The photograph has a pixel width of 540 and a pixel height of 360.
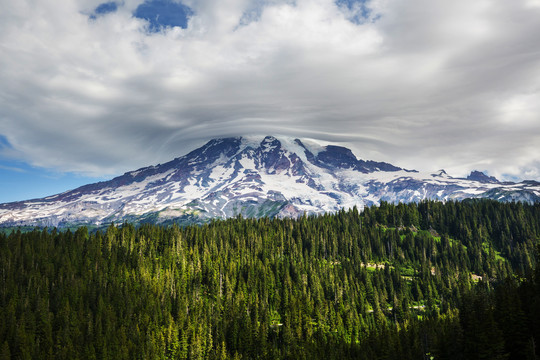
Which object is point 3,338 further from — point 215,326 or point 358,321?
point 358,321

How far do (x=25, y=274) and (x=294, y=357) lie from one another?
4679 inches

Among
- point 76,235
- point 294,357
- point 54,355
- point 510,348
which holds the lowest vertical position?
point 294,357

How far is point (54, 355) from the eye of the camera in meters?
115

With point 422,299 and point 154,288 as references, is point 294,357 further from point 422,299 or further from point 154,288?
point 422,299

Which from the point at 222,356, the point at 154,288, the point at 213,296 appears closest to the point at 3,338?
the point at 154,288

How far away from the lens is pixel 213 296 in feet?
581

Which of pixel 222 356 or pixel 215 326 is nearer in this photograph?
pixel 222 356

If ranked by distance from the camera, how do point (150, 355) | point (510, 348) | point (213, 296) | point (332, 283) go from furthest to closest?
point (332, 283) < point (213, 296) < point (150, 355) < point (510, 348)

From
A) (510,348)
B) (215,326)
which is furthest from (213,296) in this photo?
(510,348)

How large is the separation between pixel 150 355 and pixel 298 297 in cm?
7480

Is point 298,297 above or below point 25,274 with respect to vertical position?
below

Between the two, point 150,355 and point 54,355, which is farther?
point 150,355

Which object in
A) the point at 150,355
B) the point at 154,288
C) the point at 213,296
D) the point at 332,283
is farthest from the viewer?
the point at 332,283

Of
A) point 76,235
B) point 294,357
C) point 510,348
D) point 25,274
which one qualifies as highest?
point 76,235
